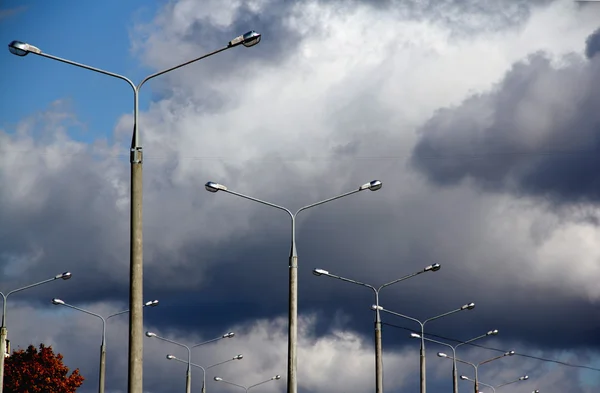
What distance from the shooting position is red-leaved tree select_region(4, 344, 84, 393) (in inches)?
4242

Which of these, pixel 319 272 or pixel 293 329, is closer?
pixel 293 329

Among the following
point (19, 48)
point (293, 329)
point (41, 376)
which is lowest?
point (293, 329)

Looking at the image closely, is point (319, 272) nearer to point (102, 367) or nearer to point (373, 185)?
point (373, 185)

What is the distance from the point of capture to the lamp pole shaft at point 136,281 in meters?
22.5

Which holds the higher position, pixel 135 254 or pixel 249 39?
→ pixel 249 39

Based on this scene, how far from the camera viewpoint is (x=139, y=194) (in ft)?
78.0

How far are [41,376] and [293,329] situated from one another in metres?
75.6

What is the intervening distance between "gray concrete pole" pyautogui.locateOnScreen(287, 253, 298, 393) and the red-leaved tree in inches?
2867

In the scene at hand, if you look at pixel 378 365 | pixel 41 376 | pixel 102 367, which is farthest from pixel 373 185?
pixel 41 376

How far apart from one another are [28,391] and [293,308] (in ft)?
246

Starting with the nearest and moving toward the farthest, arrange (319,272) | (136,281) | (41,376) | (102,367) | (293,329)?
(136,281) < (293,329) < (319,272) < (102,367) < (41,376)

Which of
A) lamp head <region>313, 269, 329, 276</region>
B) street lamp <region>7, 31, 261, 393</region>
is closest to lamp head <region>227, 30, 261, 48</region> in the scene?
street lamp <region>7, 31, 261, 393</region>

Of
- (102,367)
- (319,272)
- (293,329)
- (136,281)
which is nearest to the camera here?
(136,281)

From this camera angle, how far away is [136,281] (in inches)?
910
